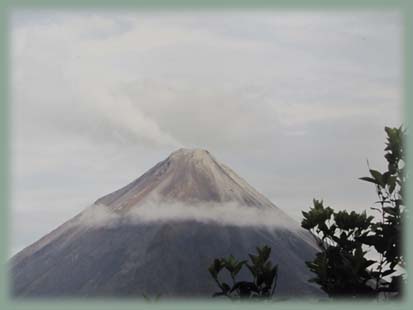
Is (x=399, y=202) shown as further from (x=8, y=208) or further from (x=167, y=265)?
(x=8, y=208)

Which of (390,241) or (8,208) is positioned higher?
(8,208)

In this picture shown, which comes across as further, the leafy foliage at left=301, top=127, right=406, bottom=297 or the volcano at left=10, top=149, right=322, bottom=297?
the volcano at left=10, top=149, right=322, bottom=297

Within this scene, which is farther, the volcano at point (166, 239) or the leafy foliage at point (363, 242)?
the volcano at point (166, 239)

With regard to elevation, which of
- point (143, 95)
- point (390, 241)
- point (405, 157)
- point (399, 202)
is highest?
point (143, 95)

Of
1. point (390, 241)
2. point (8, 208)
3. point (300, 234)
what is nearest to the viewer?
point (390, 241)

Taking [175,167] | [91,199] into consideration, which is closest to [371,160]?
[175,167]
